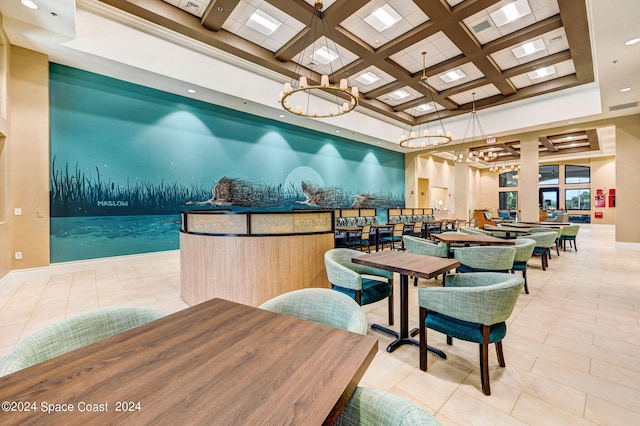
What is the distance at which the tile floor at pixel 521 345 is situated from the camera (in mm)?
1908

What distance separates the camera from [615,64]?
17.4 feet

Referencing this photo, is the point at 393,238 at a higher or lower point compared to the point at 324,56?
lower

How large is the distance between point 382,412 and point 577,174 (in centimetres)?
2118

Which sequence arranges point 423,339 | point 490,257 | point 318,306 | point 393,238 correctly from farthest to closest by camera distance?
point 393,238 < point 490,257 < point 423,339 < point 318,306

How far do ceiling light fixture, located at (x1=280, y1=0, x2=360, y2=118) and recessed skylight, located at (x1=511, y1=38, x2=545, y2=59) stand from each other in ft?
12.2

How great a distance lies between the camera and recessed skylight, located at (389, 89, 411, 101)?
8555 millimetres

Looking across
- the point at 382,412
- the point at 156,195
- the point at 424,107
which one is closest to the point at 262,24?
the point at 156,195

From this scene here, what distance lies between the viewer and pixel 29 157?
4.98 m

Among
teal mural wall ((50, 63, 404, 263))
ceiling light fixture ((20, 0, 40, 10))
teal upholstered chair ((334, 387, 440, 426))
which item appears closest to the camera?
teal upholstered chair ((334, 387, 440, 426))

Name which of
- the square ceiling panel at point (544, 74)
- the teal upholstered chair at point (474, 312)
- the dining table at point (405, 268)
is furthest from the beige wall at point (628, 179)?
the teal upholstered chair at point (474, 312)

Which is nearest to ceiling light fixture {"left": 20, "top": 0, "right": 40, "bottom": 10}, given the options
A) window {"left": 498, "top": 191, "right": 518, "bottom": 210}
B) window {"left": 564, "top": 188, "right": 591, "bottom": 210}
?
window {"left": 564, "top": 188, "right": 591, "bottom": 210}

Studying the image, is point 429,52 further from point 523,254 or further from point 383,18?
point 523,254

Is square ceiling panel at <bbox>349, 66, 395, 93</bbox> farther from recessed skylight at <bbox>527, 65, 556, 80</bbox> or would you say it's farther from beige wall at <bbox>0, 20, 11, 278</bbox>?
beige wall at <bbox>0, 20, 11, 278</bbox>

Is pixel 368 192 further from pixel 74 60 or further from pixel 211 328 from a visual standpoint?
pixel 211 328
